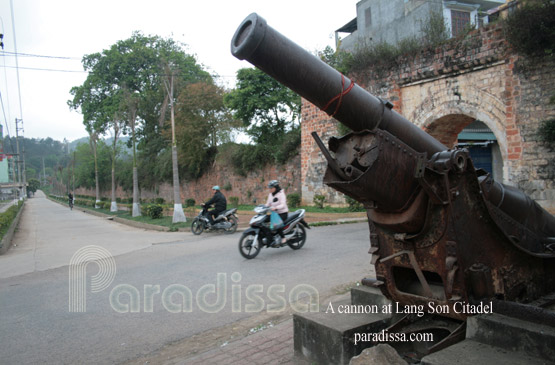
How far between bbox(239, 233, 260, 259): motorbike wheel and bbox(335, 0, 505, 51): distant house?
1514 centimetres

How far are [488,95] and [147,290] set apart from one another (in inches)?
458

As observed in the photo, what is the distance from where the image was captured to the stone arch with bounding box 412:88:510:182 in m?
12.5

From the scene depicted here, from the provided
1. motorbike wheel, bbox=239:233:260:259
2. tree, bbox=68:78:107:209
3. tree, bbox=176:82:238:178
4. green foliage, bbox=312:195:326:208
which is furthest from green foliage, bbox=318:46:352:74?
tree, bbox=68:78:107:209

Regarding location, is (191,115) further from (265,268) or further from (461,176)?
(461,176)

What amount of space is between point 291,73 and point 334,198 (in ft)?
54.3

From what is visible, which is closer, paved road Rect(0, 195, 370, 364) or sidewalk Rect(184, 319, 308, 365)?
sidewalk Rect(184, 319, 308, 365)

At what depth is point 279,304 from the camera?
5.04 m

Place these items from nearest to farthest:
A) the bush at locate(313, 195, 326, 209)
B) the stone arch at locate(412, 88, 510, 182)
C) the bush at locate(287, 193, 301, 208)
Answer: the stone arch at locate(412, 88, 510, 182) < the bush at locate(313, 195, 326, 209) < the bush at locate(287, 193, 301, 208)

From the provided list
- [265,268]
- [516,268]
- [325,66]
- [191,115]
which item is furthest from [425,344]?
[191,115]

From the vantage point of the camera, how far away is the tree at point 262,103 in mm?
24594

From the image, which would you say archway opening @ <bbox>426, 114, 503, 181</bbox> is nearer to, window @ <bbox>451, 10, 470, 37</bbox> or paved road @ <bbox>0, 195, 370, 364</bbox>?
window @ <bbox>451, 10, 470, 37</bbox>

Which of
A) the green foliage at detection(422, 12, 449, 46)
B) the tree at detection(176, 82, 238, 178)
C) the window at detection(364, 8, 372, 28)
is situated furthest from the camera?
the tree at detection(176, 82, 238, 178)

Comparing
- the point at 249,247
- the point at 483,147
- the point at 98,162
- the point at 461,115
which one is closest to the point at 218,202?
the point at 249,247

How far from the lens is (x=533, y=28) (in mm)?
11227
